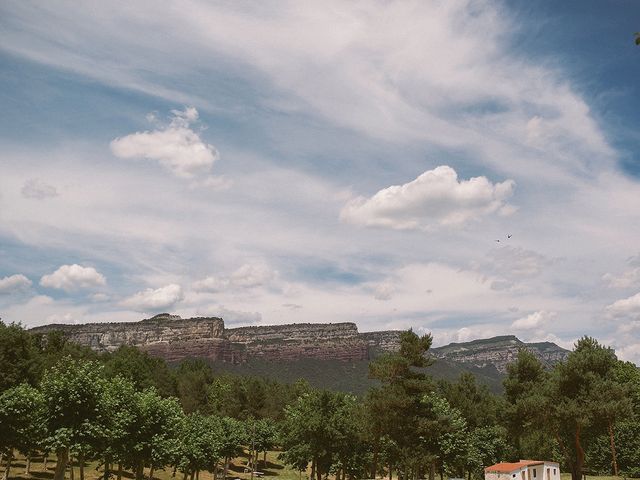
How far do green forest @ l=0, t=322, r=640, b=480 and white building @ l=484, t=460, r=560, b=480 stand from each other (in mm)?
4398

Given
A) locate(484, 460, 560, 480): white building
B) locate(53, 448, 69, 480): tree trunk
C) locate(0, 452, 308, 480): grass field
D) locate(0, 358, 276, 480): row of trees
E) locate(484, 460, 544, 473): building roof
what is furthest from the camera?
locate(484, 460, 544, 473): building roof

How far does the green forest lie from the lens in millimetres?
42438

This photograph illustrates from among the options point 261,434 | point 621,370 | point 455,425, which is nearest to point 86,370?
point 455,425

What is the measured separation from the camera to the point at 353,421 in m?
67.0

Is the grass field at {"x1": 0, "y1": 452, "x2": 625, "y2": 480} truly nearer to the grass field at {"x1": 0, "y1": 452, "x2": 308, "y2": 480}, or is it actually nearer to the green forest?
the grass field at {"x1": 0, "y1": 452, "x2": 308, "y2": 480}

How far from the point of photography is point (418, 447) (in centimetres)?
6138

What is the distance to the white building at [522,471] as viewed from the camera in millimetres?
72625

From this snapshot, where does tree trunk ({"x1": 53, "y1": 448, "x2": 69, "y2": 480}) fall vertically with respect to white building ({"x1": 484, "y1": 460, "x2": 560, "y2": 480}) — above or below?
above

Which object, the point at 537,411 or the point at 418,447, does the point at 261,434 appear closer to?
the point at 418,447

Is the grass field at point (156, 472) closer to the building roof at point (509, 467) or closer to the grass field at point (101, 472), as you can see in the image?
the grass field at point (101, 472)

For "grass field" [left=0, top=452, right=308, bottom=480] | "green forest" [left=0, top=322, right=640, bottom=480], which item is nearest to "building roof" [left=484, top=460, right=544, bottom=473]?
"green forest" [left=0, top=322, right=640, bottom=480]

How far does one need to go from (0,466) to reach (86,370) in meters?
37.7

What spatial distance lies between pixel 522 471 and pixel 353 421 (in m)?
27.1

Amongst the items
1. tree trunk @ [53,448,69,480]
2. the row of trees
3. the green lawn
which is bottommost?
the green lawn
